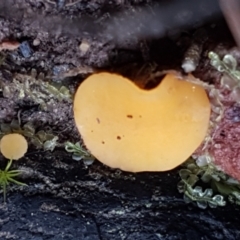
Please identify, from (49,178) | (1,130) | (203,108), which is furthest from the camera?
(1,130)

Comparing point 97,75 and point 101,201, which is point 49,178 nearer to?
point 101,201

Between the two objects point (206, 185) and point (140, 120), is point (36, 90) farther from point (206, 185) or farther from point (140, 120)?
point (206, 185)

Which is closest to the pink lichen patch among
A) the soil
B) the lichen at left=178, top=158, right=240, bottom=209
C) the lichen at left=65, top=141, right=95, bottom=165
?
the soil

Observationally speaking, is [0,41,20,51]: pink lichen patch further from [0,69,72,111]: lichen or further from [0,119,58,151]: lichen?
[0,119,58,151]: lichen

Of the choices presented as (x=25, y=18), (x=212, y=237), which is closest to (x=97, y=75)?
(x=25, y=18)

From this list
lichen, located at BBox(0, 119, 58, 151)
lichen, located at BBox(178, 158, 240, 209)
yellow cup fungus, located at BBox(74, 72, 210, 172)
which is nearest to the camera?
yellow cup fungus, located at BBox(74, 72, 210, 172)

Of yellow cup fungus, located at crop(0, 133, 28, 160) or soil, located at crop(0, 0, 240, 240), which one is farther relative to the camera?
yellow cup fungus, located at crop(0, 133, 28, 160)

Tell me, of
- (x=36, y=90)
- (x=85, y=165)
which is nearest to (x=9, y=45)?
(x=36, y=90)
